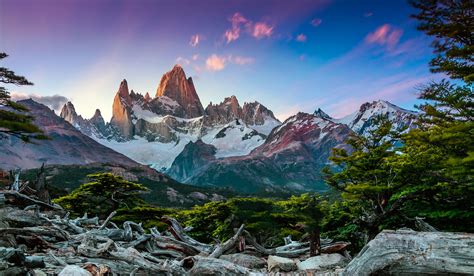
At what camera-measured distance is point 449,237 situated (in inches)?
263

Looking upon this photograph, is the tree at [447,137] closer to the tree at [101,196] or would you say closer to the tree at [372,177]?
the tree at [372,177]

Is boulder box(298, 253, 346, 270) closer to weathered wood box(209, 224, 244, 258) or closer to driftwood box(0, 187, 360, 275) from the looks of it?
driftwood box(0, 187, 360, 275)

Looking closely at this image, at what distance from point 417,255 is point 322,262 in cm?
700

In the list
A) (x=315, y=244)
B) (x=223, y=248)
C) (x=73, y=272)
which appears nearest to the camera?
(x=73, y=272)

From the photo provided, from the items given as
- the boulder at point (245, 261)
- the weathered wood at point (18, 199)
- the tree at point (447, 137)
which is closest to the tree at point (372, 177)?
the tree at point (447, 137)

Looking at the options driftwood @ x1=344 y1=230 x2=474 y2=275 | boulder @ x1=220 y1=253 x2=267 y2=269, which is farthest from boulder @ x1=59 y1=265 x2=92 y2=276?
boulder @ x1=220 y1=253 x2=267 y2=269

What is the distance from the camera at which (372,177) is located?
18188mm

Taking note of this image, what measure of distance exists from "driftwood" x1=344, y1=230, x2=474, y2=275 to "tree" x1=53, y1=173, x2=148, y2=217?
25.6m

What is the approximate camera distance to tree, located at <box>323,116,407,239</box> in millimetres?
16047

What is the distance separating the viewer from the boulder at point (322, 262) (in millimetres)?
13039

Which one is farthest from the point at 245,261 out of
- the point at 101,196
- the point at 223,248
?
the point at 101,196

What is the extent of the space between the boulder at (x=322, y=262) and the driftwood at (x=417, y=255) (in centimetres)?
598

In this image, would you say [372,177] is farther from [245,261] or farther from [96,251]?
[96,251]

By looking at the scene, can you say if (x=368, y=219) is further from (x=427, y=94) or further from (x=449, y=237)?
(x=449, y=237)
